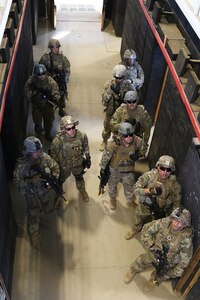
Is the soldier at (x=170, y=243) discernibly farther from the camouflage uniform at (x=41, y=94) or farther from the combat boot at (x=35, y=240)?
the camouflage uniform at (x=41, y=94)

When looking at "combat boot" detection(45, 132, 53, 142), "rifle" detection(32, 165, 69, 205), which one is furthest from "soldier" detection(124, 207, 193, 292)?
"combat boot" detection(45, 132, 53, 142)

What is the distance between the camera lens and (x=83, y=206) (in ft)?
19.5

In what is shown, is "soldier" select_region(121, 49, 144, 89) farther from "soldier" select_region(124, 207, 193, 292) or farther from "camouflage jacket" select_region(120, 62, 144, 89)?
"soldier" select_region(124, 207, 193, 292)

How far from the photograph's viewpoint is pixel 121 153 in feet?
16.7

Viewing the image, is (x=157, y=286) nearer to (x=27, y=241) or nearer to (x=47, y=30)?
(x=27, y=241)

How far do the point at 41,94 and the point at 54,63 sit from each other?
3.30 ft

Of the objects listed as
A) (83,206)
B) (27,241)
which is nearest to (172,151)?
(83,206)

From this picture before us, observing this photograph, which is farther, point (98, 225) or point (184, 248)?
point (98, 225)

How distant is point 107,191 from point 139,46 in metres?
3.54

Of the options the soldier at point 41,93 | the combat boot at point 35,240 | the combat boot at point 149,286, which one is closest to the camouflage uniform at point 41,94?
the soldier at point 41,93

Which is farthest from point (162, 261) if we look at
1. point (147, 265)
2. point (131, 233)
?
point (131, 233)

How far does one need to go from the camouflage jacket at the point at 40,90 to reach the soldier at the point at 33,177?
5.91 ft

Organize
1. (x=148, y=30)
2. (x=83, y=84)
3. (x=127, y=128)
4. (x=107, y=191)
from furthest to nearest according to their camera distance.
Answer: (x=83, y=84) < (x=148, y=30) < (x=107, y=191) < (x=127, y=128)

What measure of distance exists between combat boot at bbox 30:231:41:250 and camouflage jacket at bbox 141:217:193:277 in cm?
178
